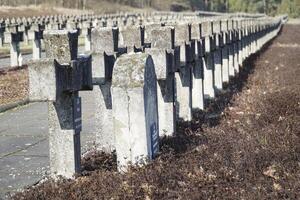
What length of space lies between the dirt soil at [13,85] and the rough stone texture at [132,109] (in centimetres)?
838

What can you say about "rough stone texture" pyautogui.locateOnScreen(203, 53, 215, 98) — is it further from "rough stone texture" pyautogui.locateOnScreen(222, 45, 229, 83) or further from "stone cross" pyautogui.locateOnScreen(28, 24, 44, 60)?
"stone cross" pyautogui.locateOnScreen(28, 24, 44, 60)

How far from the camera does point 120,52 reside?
33.9 ft

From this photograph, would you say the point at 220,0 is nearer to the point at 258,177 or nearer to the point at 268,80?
the point at 268,80

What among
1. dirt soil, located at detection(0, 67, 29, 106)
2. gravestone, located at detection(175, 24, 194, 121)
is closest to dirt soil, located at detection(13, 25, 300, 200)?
gravestone, located at detection(175, 24, 194, 121)

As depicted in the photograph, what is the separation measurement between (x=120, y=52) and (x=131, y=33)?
1.29m

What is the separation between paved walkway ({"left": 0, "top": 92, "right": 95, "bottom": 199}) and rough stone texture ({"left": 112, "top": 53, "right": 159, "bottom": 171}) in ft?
3.88

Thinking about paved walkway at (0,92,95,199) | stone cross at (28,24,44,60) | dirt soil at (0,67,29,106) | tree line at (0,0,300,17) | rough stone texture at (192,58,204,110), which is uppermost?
tree line at (0,0,300,17)

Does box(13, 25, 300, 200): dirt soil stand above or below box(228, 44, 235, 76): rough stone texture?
below

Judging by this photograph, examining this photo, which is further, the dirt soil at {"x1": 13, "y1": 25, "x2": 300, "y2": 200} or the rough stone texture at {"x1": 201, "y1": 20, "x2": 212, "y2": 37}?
the rough stone texture at {"x1": 201, "y1": 20, "x2": 212, "y2": 37}

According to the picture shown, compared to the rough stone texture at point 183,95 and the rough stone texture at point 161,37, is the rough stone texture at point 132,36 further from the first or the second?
the rough stone texture at point 183,95

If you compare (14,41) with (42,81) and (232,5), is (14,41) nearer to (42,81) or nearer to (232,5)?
(42,81)

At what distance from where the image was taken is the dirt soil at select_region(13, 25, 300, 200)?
7.43 metres

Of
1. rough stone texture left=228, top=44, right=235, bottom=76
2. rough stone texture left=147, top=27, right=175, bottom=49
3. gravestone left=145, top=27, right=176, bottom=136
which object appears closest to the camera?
gravestone left=145, top=27, right=176, bottom=136

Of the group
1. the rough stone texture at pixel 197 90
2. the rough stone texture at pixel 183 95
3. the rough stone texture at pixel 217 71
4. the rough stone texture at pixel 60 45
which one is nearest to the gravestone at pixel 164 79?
the rough stone texture at pixel 183 95
